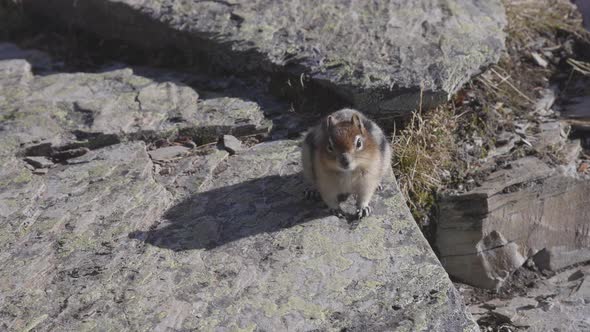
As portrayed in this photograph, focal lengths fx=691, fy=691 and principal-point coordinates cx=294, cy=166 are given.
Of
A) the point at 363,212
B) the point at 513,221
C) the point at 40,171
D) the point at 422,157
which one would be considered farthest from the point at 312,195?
the point at 40,171

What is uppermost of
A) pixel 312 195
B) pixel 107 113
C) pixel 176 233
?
pixel 107 113

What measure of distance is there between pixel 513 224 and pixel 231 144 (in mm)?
2859

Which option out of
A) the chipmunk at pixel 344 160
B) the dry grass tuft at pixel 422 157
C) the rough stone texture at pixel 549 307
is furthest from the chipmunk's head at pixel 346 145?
the rough stone texture at pixel 549 307

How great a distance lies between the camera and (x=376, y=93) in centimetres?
695

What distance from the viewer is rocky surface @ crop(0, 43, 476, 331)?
4.79 metres

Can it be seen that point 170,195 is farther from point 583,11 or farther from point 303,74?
point 583,11

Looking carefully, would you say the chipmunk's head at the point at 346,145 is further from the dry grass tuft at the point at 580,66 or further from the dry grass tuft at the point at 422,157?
the dry grass tuft at the point at 580,66

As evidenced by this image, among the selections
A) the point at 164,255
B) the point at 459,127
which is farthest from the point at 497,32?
the point at 164,255

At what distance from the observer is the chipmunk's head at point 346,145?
5523 millimetres

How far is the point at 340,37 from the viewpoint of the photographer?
757 cm

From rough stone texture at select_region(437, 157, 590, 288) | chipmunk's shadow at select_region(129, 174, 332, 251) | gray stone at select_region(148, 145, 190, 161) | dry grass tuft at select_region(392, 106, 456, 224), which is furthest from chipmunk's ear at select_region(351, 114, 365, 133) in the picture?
gray stone at select_region(148, 145, 190, 161)

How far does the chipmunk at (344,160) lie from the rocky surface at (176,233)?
231mm

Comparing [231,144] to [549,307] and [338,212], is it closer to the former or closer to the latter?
[338,212]

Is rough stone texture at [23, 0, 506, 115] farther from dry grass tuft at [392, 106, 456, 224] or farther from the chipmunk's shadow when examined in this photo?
the chipmunk's shadow
